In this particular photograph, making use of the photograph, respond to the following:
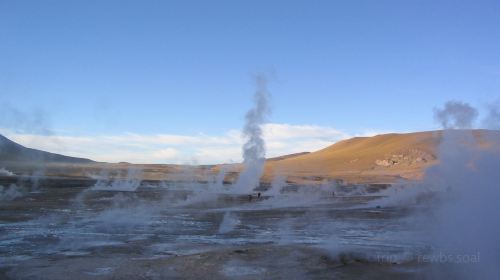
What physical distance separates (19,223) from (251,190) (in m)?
34.8

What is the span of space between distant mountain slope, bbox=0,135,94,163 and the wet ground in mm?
108110

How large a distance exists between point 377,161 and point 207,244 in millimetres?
102081

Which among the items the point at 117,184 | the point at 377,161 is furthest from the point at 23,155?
the point at 117,184

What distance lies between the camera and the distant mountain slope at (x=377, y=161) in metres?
100

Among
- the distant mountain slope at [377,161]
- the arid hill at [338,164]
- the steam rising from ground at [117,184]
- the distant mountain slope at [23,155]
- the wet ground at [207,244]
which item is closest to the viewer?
the wet ground at [207,244]

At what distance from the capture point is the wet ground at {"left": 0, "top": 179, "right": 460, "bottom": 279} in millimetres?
13820

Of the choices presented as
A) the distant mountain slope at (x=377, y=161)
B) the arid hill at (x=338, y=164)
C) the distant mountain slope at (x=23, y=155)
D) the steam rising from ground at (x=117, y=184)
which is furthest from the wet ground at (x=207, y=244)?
the distant mountain slope at (x=23, y=155)

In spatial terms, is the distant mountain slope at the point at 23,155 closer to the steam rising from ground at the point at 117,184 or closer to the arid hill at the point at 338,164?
the arid hill at the point at 338,164

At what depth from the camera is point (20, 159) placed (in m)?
129

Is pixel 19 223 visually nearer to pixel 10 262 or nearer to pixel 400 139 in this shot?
pixel 10 262

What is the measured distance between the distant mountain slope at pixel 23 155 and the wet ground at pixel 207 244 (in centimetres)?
10811

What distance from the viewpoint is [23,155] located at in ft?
449

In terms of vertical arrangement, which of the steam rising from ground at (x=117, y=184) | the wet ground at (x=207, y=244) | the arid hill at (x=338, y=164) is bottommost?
the wet ground at (x=207, y=244)

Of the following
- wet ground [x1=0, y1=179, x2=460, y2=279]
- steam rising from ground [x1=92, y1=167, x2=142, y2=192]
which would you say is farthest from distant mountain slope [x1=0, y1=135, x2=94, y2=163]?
wet ground [x1=0, y1=179, x2=460, y2=279]
